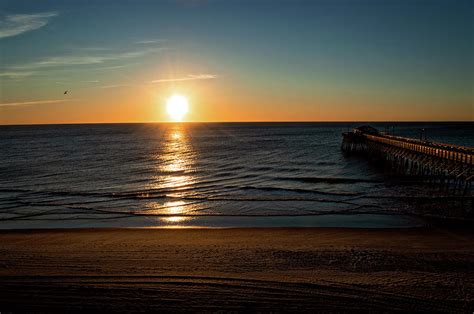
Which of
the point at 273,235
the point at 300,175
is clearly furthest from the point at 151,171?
the point at 273,235

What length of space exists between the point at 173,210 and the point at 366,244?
11.2 meters

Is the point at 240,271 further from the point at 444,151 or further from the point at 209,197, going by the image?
the point at 444,151

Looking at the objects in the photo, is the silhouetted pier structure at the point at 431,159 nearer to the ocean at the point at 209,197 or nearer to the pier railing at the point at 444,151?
the pier railing at the point at 444,151

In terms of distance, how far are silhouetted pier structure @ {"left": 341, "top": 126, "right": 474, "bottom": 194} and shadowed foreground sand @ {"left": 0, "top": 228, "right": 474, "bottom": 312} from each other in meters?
11.0

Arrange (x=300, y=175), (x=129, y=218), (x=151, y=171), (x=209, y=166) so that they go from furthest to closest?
1. (x=209, y=166)
2. (x=151, y=171)
3. (x=300, y=175)
4. (x=129, y=218)

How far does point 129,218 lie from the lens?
67.3 feet

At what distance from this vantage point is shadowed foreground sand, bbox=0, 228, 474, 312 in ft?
29.4

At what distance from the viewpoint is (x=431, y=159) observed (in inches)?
1202

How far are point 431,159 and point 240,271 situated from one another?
24.3 metres

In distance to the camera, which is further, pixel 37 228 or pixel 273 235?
pixel 37 228

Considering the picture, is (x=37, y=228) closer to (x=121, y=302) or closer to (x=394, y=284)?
(x=121, y=302)

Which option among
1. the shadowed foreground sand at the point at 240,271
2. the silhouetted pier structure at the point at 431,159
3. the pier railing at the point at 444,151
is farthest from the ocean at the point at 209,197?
the shadowed foreground sand at the point at 240,271

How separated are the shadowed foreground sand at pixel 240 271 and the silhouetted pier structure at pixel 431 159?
1097 cm

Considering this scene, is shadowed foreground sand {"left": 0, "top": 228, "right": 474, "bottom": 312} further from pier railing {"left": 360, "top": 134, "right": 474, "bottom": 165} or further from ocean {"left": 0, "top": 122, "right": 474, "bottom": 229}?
pier railing {"left": 360, "top": 134, "right": 474, "bottom": 165}
